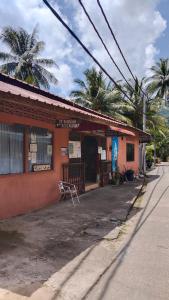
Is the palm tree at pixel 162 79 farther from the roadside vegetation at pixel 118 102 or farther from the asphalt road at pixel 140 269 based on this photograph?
the asphalt road at pixel 140 269

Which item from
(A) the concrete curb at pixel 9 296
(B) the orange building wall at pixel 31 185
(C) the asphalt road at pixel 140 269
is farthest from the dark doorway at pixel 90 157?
(A) the concrete curb at pixel 9 296

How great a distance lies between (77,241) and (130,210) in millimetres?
4319

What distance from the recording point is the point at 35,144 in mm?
10445

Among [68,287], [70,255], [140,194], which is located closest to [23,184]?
[70,255]

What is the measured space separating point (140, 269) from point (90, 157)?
11400 mm

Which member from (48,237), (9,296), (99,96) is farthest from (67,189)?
(99,96)

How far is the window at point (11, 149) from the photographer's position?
8914 millimetres

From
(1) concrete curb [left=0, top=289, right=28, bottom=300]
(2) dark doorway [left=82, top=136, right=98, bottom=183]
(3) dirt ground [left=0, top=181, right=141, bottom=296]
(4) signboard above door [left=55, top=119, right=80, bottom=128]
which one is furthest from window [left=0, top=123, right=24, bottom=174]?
(2) dark doorway [left=82, top=136, right=98, bottom=183]

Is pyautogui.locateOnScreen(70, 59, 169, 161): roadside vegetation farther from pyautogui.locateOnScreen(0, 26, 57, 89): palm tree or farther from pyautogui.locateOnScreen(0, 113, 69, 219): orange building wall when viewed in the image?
pyautogui.locateOnScreen(0, 113, 69, 219): orange building wall

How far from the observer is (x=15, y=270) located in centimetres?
541

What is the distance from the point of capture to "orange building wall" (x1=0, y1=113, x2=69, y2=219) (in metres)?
8.98

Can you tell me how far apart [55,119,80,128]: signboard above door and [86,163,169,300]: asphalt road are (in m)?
3.33

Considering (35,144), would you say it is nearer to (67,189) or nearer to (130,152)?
(67,189)

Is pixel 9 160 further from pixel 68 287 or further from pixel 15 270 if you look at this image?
pixel 68 287
